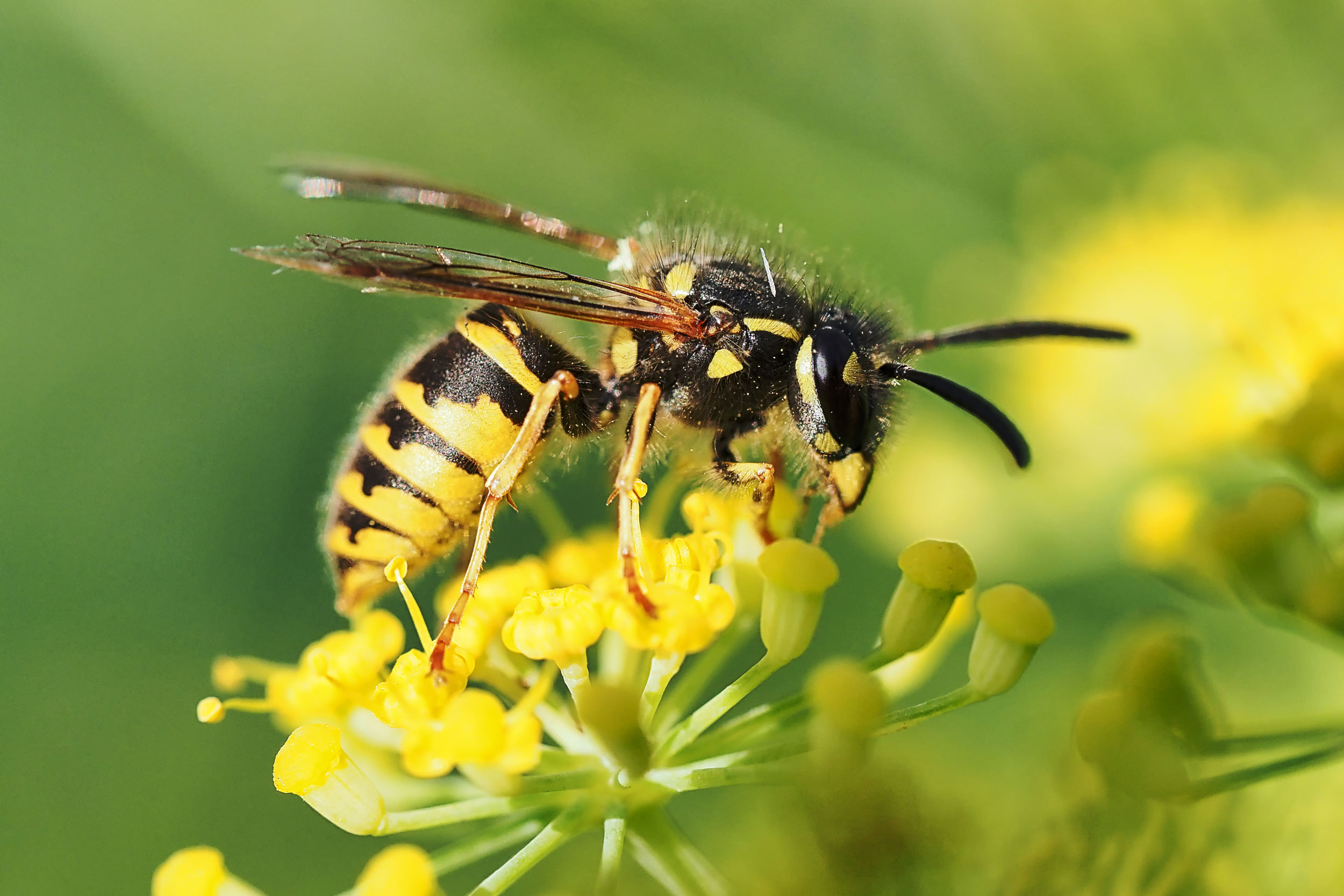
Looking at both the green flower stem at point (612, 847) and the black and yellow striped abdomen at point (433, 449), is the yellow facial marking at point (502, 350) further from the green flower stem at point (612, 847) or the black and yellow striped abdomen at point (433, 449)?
the green flower stem at point (612, 847)

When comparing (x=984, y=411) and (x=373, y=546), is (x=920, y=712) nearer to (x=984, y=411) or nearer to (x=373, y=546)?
(x=984, y=411)

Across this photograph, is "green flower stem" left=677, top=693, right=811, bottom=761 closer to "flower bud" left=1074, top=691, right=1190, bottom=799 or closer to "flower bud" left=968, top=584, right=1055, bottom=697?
A: "flower bud" left=968, top=584, right=1055, bottom=697

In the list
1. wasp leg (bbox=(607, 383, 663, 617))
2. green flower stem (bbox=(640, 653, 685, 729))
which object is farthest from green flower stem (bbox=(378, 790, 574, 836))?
wasp leg (bbox=(607, 383, 663, 617))

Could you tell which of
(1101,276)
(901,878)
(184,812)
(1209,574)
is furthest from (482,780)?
(1101,276)

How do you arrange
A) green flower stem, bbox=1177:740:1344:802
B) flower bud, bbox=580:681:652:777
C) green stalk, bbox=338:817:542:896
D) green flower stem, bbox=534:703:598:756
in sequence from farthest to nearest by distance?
green flower stem, bbox=534:703:598:756 → green stalk, bbox=338:817:542:896 → flower bud, bbox=580:681:652:777 → green flower stem, bbox=1177:740:1344:802

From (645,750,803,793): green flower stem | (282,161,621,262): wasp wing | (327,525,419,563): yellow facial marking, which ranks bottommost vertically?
(645,750,803,793): green flower stem

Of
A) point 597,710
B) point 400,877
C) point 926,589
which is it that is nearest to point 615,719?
point 597,710
